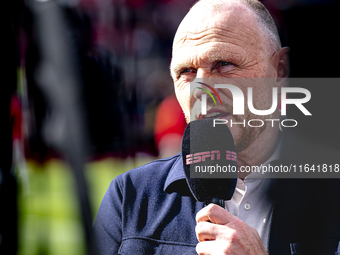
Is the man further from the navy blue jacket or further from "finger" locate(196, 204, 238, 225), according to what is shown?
"finger" locate(196, 204, 238, 225)

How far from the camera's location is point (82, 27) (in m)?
2.61

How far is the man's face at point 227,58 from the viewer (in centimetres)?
152

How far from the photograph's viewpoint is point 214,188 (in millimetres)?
928

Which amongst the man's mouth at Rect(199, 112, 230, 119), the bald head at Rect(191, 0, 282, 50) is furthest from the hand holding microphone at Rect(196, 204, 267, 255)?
the bald head at Rect(191, 0, 282, 50)

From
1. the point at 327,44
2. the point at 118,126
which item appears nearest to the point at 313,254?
the point at 327,44

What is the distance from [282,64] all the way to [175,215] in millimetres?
883

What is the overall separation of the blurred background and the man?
208 mm

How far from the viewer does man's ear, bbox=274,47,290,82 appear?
1.64m

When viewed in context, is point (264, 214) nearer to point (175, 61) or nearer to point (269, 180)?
point (269, 180)

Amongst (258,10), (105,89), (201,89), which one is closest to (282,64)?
(258,10)

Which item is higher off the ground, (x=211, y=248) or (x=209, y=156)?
(x=209, y=156)

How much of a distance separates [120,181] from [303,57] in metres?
1.15

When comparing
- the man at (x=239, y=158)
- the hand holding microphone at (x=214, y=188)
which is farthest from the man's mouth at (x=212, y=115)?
the hand holding microphone at (x=214, y=188)

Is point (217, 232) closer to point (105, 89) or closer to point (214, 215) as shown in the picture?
point (214, 215)
